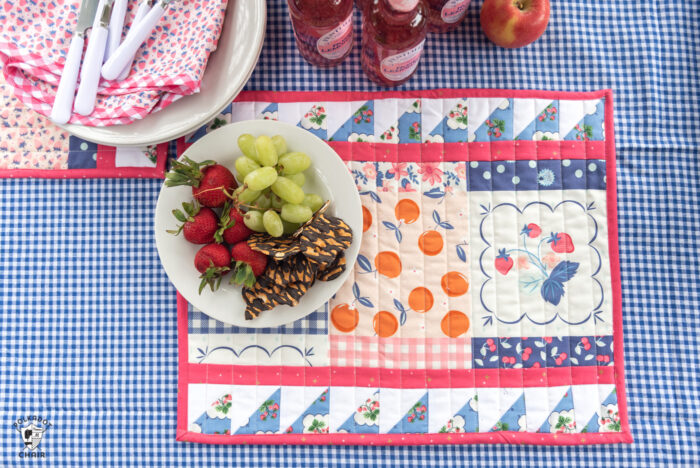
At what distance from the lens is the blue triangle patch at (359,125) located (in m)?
0.78

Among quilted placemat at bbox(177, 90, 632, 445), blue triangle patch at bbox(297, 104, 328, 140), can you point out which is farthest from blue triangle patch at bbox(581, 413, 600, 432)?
blue triangle patch at bbox(297, 104, 328, 140)

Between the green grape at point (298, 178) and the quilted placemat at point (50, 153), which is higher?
the quilted placemat at point (50, 153)

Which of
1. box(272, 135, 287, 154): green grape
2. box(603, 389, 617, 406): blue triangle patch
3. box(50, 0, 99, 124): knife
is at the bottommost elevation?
box(603, 389, 617, 406): blue triangle patch

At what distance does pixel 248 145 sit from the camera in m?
0.68

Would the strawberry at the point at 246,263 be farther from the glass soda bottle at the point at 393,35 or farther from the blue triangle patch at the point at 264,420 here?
the glass soda bottle at the point at 393,35

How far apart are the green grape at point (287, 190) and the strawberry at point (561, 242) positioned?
1.41 ft

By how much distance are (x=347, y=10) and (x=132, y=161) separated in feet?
1.41

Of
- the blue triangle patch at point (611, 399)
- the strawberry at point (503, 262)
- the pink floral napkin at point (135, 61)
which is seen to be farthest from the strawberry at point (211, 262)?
the blue triangle patch at point (611, 399)

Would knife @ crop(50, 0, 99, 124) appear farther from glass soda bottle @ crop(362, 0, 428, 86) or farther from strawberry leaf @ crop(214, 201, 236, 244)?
glass soda bottle @ crop(362, 0, 428, 86)

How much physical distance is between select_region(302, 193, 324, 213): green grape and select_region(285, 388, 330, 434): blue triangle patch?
1.01 ft

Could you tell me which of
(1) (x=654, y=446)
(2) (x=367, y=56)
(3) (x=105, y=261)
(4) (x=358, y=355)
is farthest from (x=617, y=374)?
(3) (x=105, y=261)

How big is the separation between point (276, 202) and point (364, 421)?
0.39 metres

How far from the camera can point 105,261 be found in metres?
0.78

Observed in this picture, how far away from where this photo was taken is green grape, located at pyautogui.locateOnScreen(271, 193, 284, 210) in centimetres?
68
